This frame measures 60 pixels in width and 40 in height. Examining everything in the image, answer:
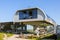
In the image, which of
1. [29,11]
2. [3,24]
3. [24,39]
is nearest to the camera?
[24,39]

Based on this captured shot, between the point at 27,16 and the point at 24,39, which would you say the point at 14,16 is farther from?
the point at 24,39

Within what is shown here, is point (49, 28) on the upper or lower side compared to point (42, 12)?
lower

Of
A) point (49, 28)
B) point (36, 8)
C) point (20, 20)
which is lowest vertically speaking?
point (49, 28)

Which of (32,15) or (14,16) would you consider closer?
(32,15)

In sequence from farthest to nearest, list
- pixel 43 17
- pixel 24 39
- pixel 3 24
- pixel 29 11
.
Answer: pixel 3 24, pixel 29 11, pixel 43 17, pixel 24 39

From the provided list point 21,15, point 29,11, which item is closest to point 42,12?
point 29,11

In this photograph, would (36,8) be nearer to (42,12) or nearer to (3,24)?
(42,12)

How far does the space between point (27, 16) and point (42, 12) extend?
2805 millimetres

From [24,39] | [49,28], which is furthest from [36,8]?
[49,28]

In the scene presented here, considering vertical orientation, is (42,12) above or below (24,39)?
above

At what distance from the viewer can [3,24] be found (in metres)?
30.7

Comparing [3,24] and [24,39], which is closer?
[24,39]

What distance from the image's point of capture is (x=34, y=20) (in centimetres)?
2406

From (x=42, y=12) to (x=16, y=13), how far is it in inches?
194
